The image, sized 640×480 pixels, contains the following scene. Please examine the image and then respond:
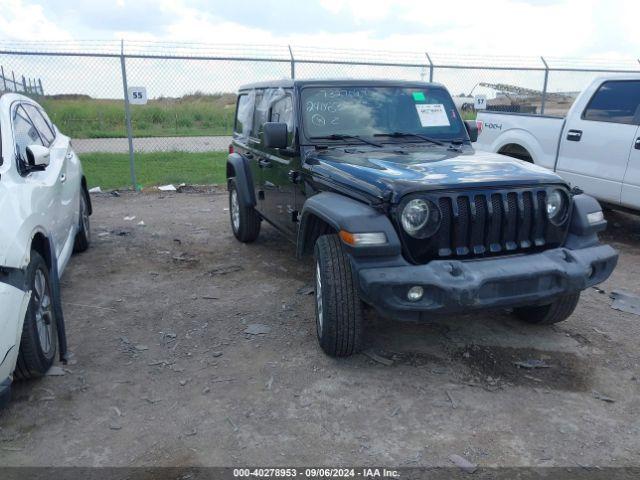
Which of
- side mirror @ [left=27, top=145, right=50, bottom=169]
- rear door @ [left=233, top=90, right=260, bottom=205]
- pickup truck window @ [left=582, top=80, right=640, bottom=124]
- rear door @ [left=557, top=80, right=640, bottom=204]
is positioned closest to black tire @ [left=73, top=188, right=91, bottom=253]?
rear door @ [left=233, top=90, right=260, bottom=205]

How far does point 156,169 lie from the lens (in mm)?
12531

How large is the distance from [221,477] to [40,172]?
9.53ft

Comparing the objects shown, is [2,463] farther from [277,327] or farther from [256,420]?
[277,327]

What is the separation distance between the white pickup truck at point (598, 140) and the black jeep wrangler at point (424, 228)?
2.73m

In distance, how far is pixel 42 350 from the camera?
139 inches

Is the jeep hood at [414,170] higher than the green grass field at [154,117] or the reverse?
higher

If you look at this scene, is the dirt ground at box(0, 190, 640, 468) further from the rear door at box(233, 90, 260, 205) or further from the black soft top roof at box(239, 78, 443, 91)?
the black soft top roof at box(239, 78, 443, 91)

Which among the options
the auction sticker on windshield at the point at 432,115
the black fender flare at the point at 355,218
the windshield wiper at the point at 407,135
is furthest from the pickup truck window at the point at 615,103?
the black fender flare at the point at 355,218

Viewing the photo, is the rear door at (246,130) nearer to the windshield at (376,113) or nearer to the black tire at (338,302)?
the windshield at (376,113)

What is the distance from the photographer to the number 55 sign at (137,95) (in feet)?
32.4

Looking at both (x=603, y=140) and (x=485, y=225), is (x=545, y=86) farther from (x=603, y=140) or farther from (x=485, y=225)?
(x=485, y=225)

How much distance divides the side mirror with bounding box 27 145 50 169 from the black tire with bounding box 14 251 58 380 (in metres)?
0.67

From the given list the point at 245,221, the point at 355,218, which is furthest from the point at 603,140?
the point at 355,218

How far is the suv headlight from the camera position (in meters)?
3.49
